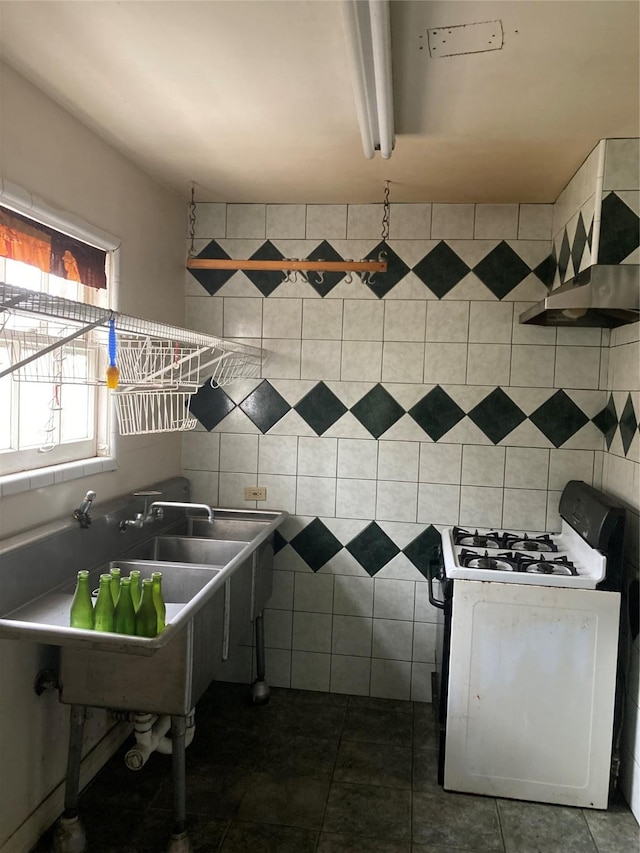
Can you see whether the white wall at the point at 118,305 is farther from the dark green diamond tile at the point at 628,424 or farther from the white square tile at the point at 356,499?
the dark green diamond tile at the point at 628,424

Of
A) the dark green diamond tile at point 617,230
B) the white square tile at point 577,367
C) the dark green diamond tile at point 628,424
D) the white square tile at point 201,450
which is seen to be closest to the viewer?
the dark green diamond tile at point 617,230

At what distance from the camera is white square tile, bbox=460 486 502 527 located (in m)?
3.08

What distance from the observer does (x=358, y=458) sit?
3.17 metres

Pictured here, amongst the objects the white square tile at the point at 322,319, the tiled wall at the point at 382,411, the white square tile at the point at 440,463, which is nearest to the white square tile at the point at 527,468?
the tiled wall at the point at 382,411

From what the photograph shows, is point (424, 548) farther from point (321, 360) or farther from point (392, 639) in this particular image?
point (321, 360)

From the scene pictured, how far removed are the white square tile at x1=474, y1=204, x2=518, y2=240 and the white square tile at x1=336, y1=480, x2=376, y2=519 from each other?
1.30 metres

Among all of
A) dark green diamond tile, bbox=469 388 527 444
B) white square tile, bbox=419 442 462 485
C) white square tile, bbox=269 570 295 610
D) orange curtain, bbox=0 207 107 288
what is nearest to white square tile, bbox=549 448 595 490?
dark green diamond tile, bbox=469 388 527 444

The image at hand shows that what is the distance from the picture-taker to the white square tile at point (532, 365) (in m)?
3.02

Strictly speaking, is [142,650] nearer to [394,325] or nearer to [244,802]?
[244,802]

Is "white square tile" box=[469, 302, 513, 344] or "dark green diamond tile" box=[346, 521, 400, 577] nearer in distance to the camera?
"white square tile" box=[469, 302, 513, 344]

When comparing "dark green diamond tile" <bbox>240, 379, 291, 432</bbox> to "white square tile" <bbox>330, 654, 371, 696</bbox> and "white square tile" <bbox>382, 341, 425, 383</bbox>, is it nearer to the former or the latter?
"white square tile" <bbox>382, 341, 425, 383</bbox>

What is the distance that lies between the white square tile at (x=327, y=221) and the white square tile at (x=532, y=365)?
1.02m

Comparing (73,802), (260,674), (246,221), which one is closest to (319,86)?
(246,221)

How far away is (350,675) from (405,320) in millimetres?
1772
